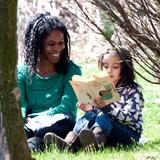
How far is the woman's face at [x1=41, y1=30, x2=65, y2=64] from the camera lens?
16.8 feet

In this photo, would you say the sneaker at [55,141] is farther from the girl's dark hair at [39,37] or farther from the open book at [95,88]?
the girl's dark hair at [39,37]

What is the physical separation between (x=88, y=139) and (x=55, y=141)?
24 cm

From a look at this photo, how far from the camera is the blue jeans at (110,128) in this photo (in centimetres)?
479

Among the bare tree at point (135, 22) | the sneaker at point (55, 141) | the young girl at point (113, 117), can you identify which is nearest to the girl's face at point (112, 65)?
the young girl at point (113, 117)

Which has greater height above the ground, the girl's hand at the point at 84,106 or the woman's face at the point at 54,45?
the woman's face at the point at 54,45

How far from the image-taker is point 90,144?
4.67 m

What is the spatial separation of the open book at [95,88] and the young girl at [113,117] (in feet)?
0.36

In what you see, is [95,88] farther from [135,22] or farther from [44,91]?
[44,91]

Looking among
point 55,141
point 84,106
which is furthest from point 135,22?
point 55,141

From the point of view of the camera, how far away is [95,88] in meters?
4.43

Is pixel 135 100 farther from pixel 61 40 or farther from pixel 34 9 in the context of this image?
pixel 34 9

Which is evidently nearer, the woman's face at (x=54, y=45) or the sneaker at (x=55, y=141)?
the sneaker at (x=55, y=141)

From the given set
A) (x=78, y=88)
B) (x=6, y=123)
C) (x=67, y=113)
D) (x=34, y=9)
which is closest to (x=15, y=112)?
(x=6, y=123)

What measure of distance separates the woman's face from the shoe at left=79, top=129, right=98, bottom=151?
2.74ft
